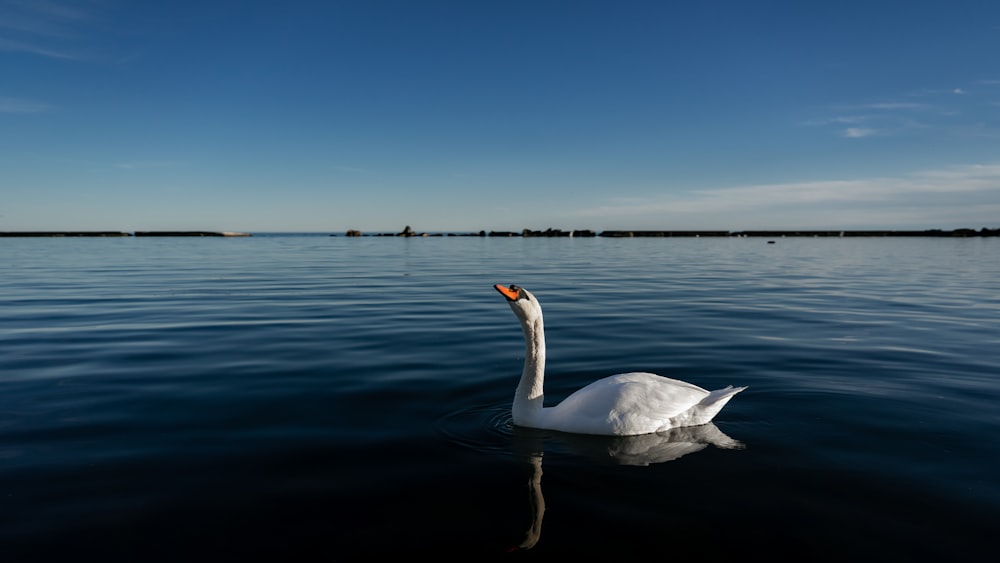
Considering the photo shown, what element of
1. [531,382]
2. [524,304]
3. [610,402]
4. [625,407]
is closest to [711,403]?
[625,407]

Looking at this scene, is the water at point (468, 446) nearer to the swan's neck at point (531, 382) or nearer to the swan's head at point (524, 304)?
the swan's neck at point (531, 382)

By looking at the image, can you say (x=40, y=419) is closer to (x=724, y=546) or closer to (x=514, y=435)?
(x=514, y=435)

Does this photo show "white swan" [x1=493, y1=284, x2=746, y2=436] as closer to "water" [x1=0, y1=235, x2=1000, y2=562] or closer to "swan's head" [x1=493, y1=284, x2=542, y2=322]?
"swan's head" [x1=493, y1=284, x2=542, y2=322]

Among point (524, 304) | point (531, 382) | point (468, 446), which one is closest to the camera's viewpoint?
point (468, 446)

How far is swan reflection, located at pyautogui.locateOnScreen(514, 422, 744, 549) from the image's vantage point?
6531mm

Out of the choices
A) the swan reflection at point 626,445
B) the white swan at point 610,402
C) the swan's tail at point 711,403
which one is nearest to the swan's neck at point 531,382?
the white swan at point 610,402

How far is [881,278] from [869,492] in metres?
29.4

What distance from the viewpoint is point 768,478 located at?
600 centimetres

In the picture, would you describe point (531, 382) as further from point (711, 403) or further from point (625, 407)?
point (711, 403)

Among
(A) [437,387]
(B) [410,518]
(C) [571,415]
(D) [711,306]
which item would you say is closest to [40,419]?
(A) [437,387]

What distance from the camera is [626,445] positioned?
6.95 m

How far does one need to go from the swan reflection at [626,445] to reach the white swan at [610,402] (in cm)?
11

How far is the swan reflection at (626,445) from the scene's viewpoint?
6.53 meters

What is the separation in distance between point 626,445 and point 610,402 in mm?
528
